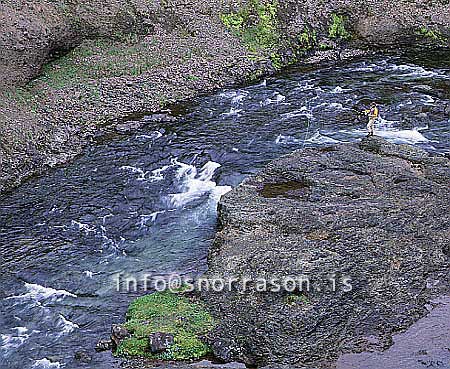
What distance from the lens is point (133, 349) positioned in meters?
18.2

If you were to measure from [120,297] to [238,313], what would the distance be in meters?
4.04

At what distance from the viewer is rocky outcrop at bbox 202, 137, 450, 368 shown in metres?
18.2

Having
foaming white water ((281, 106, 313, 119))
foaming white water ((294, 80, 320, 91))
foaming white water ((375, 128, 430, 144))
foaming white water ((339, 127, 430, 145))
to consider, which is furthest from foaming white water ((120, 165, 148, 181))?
foaming white water ((294, 80, 320, 91))

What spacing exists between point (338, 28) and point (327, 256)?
27145 mm

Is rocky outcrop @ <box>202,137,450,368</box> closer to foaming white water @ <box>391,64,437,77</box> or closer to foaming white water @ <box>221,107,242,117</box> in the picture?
foaming white water @ <box>221,107,242,117</box>

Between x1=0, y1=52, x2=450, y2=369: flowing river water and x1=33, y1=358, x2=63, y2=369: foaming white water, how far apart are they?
4cm

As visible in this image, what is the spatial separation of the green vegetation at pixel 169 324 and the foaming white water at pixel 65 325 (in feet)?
5.20

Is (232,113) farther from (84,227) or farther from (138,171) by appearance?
(84,227)

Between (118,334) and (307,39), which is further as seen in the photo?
(307,39)

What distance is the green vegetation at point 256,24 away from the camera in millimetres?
41000

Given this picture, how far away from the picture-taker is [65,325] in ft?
64.5

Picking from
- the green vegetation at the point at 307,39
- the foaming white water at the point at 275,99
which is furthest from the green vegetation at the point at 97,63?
the green vegetation at the point at 307,39

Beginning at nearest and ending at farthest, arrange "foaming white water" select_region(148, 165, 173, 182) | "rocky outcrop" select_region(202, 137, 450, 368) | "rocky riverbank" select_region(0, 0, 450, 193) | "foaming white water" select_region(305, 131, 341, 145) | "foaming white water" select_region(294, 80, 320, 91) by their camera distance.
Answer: "rocky outcrop" select_region(202, 137, 450, 368)
"foaming white water" select_region(148, 165, 173, 182)
"foaming white water" select_region(305, 131, 341, 145)
"rocky riverbank" select_region(0, 0, 450, 193)
"foaming white water" select_region(294, 80, 320, 91)

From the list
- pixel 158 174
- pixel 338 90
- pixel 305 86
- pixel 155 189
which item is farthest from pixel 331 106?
pixel 155 189
